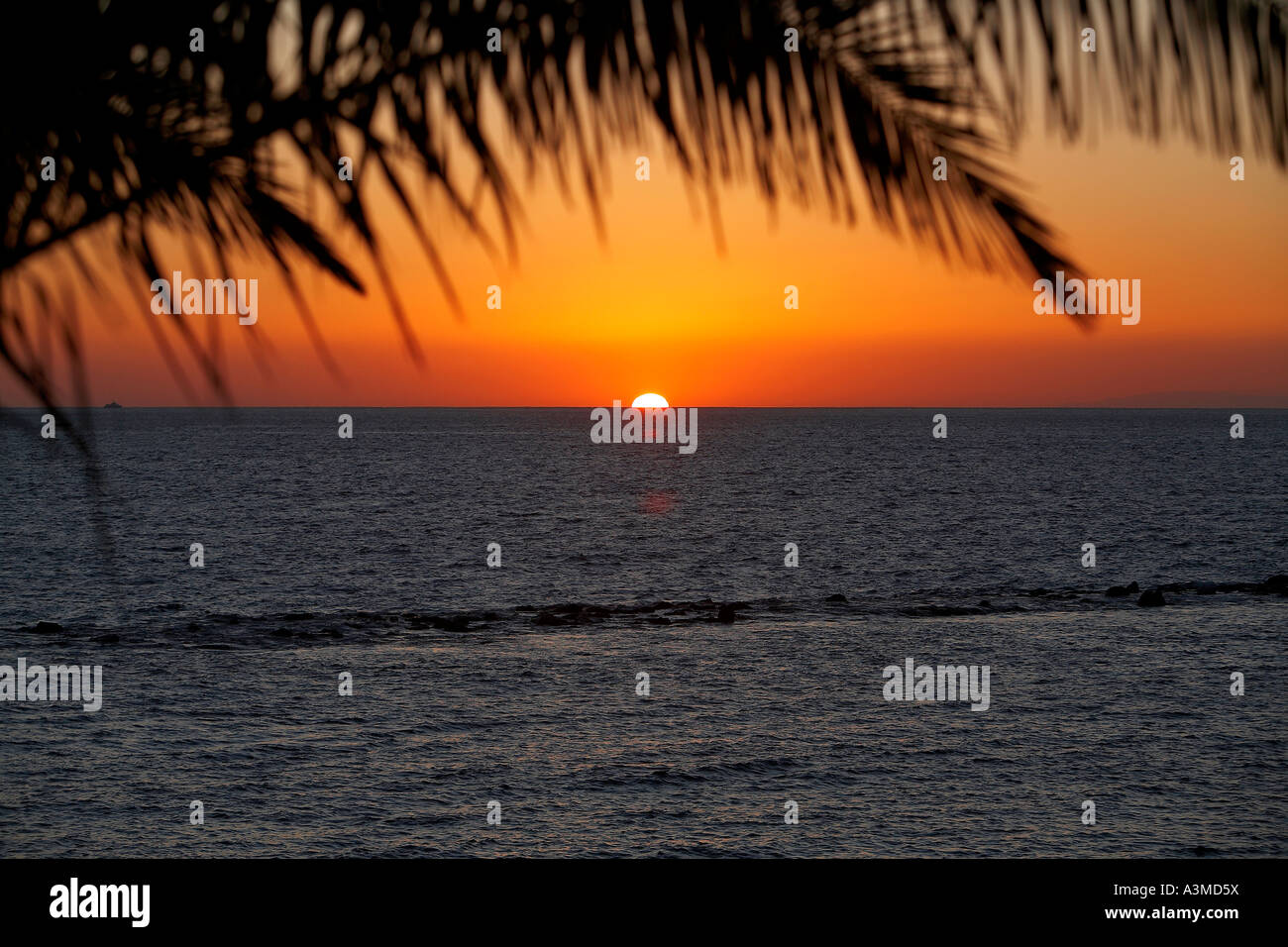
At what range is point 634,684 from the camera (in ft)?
123

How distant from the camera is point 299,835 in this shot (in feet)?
85.6

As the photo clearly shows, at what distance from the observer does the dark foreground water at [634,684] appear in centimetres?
2675

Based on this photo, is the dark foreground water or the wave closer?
the dark foreground water

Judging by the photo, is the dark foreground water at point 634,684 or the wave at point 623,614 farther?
the wave at point 623,614

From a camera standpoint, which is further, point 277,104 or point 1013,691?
point 1013,691

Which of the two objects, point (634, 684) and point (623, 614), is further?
point (623, 614)

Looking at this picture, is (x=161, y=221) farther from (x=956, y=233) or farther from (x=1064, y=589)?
(x=1064, y=589)

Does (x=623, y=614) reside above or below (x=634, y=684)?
above

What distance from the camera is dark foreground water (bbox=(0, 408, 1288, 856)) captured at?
1053 inches

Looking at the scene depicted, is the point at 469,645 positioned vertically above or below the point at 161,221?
below

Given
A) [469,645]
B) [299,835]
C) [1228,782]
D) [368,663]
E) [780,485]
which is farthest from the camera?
[780,485]
